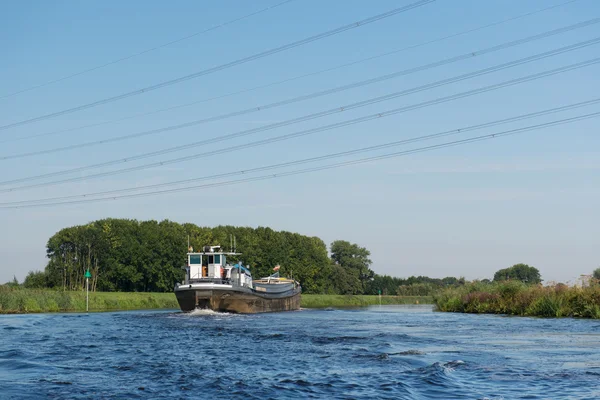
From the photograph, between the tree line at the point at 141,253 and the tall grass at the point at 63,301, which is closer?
the tall grass at the point at 63,301

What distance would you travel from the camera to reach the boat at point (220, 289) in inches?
2015

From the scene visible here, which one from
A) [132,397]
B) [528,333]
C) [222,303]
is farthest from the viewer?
[222,303]

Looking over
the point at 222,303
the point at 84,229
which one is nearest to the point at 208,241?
the point at 84,229

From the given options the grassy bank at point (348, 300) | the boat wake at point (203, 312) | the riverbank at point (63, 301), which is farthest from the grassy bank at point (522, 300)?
the grassy bank at point (348, 300)

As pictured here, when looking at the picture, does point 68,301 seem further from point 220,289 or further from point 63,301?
point 220,289

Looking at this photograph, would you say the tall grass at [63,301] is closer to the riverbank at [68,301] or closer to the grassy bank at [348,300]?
the riverbank at [68,301]

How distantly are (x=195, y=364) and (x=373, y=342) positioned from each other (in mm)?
9166

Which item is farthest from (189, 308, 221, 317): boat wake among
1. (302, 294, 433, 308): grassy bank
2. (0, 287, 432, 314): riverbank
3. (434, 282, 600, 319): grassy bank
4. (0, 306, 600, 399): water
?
(302, 294, 433, 308): grassy bank

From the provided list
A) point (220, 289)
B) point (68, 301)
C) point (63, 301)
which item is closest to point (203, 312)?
point (220, 289)

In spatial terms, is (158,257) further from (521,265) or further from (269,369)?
(521,265)

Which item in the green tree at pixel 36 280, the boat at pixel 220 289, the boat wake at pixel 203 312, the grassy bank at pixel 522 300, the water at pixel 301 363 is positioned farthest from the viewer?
the green tree at pixel 36 280

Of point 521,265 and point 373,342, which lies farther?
point 521,265

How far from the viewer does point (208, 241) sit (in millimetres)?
117000

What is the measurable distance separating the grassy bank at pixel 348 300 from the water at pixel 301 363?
70.2 metres
